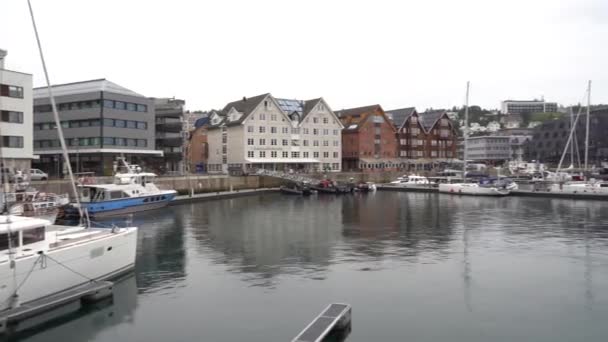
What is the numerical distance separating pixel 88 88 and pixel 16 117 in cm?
2555

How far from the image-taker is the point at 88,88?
79.6m

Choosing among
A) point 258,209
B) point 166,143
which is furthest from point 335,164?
point 258,209

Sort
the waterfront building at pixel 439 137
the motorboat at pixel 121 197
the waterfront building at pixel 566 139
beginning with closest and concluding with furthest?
1. the motorboat at pixel 121 197
2. the waterfront building at pixel 439 137
3. the waterfront building at pixel 566 139

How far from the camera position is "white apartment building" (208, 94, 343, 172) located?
9156 cm

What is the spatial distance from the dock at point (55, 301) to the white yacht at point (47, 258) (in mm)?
403

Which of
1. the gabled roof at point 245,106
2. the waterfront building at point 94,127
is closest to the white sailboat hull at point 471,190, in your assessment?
the gabled roof at point 245,106

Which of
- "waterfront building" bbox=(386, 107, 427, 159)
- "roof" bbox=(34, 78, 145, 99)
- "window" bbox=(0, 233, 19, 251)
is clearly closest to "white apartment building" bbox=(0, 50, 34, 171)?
"roof" bbox=(34, 78, 145, 99)

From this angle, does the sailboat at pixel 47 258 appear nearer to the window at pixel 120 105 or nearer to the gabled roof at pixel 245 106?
the window at pixel 120 105

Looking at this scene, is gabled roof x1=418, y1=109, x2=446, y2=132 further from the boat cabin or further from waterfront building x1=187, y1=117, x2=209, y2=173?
the boat cabin

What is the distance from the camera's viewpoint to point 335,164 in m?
104

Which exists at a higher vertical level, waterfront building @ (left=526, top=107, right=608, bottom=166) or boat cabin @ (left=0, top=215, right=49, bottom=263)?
waterfront building @ (left=526, top=107, right=608, bottom=166)

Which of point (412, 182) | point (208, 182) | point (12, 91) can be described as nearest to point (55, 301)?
point (12, 91)

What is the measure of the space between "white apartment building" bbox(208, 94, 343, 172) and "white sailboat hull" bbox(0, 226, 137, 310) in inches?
2597

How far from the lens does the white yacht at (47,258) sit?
17977 mm
